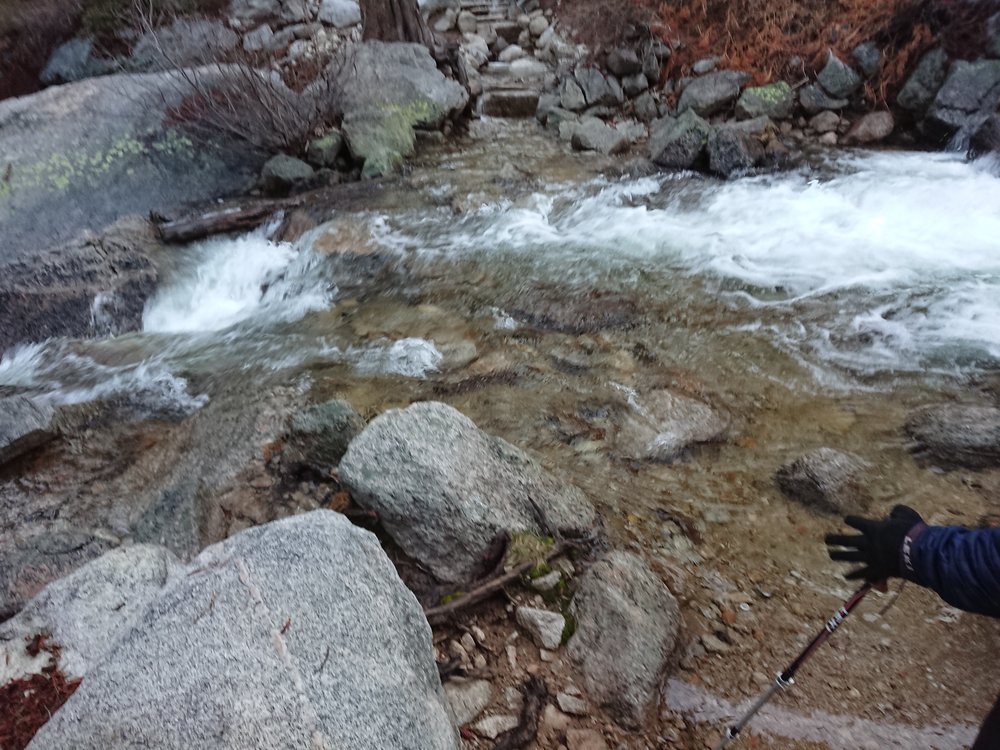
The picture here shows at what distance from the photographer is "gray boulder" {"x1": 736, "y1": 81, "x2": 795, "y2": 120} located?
9.78 m

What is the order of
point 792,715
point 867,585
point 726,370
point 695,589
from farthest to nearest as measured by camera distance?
point 726,370, point 695,589, point 792,715, point 867,585

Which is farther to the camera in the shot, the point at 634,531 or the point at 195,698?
the point at 634,531

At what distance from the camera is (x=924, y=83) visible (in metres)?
9.11

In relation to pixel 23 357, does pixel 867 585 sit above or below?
above

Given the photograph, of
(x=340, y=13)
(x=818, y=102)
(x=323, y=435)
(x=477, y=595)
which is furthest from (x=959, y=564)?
(x=340, y=13)

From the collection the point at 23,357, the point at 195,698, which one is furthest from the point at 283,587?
the point at 23,357

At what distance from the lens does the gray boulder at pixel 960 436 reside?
3.77 metres

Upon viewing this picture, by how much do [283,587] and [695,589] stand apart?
6.86ft

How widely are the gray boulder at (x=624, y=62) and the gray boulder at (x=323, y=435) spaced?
977 cm

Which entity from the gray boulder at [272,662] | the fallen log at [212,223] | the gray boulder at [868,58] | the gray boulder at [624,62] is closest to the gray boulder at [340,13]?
the gray boulder at [624,62]

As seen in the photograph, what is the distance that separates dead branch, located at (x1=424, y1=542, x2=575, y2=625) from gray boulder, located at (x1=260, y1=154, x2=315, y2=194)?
7797 millimetres

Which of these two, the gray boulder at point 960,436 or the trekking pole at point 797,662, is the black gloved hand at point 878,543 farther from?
the gray boulder at point 960,436

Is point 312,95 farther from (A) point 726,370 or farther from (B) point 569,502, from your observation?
(B) point 569,502

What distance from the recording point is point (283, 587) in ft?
6.73
